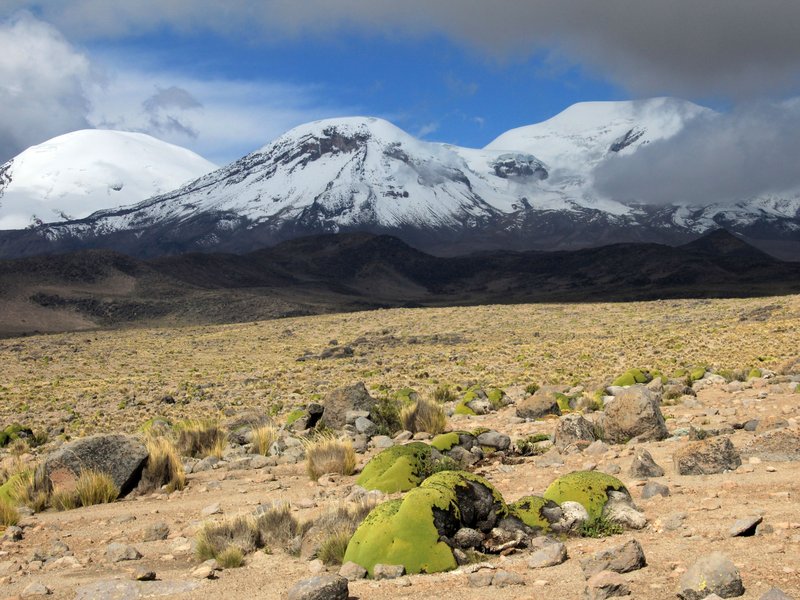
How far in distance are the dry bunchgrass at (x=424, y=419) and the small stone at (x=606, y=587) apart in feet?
34.2

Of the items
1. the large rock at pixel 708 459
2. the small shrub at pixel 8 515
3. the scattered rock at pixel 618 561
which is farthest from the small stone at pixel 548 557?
the small shrub at pixel 8 515

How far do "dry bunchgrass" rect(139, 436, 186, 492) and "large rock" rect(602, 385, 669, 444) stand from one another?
704cm

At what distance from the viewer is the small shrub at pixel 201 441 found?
642 inches

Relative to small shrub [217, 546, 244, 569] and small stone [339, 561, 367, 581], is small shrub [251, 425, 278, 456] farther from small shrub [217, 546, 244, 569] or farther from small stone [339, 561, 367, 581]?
small stone [339, 561, 367, 581]

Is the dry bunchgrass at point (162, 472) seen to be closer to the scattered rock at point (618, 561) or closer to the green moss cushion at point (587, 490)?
the green moss cushion at point (587, 490)

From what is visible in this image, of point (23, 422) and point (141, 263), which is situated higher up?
point (141, 263)

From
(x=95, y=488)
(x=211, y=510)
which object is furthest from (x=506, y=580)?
(x=95, y=488)

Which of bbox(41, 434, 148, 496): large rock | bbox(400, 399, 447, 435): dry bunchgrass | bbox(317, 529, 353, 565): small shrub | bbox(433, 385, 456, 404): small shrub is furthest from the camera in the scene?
bbox(433, 385, 456, 404): small shrub

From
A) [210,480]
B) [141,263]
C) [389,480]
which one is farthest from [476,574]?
[141,263]

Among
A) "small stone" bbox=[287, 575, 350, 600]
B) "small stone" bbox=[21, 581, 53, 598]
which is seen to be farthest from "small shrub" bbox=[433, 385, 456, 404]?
"small stone" bbox=[287, 575, 350, 600]

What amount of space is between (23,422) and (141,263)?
113 meters

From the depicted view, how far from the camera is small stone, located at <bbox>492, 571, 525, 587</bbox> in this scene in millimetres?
6848

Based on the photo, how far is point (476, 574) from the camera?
7.12 m

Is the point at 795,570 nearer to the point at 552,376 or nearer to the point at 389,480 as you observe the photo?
the point at 389,480
